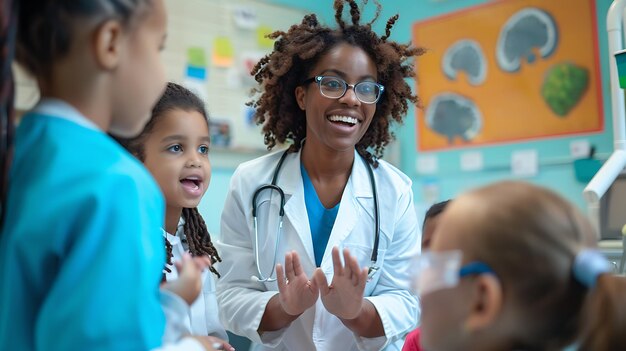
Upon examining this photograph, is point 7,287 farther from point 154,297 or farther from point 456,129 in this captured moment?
point 456,129

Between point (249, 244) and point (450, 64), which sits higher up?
point (450, 64)

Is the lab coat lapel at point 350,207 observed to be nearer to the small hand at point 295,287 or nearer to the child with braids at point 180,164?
the small hand at point 295,287

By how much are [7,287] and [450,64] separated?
3473 millimetres

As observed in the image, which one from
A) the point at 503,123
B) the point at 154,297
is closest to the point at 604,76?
the point at 503,123

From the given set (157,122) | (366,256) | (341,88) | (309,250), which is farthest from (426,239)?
(157,122)

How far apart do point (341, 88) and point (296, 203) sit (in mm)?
338

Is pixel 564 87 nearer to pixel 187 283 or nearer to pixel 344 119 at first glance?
pixel 344 119

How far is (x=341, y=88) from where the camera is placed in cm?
166

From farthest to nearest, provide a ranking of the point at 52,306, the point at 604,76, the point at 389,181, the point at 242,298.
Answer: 1. the point at 604,76
2. the point at 389,181
3. the point at 242,298
4. the point at 52,306

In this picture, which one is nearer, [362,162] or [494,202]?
[494,202]

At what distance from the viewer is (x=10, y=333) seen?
696 millimetres

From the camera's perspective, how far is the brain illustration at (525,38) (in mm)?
3395

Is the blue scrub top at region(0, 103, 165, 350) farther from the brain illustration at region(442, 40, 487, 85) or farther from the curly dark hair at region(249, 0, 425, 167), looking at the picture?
the brain illustration at region(442, 40, 487, 85)

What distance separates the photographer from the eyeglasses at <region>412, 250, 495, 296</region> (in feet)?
2.64
